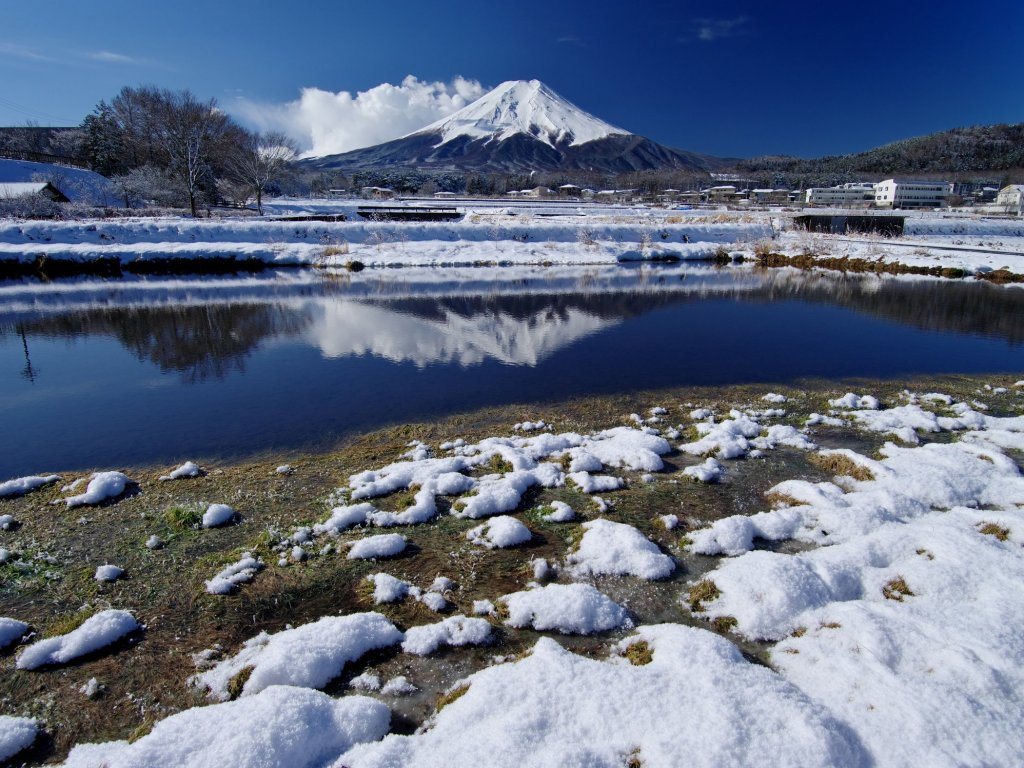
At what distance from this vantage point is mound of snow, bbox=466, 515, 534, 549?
554 centimetres

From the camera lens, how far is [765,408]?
32.6ft

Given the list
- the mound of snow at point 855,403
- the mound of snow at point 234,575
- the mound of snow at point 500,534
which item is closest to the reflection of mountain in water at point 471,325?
the mound of snow at point 855,403

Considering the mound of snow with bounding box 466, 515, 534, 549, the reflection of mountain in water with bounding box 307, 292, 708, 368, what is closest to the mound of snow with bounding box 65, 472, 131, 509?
the mound of snow with bounding box 466, 515, 534, 549

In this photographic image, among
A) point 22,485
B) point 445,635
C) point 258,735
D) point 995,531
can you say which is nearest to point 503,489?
point 445,635

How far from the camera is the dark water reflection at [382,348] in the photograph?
32.7 feet

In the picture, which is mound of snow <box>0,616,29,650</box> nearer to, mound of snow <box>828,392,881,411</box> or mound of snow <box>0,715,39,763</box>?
mound of snow <box>0,715,39,763</box>

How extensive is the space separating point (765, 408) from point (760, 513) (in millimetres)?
4529

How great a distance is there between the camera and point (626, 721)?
128 inches

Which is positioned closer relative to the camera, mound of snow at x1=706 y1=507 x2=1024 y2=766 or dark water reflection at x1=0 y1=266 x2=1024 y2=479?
mound of snow at x1=706 y1=507 x2=1024 y2=766

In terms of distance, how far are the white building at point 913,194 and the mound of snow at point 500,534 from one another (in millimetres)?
125696

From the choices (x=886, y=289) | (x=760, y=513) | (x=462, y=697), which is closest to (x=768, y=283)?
(x=886, y=289)

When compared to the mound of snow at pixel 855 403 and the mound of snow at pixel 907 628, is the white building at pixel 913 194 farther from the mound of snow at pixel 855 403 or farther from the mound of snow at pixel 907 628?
the mound of snow at pixel 907 628

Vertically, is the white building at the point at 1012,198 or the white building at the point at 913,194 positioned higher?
the white building at the point at 913,194

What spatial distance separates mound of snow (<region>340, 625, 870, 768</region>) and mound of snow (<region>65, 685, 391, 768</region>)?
17 centimetres
